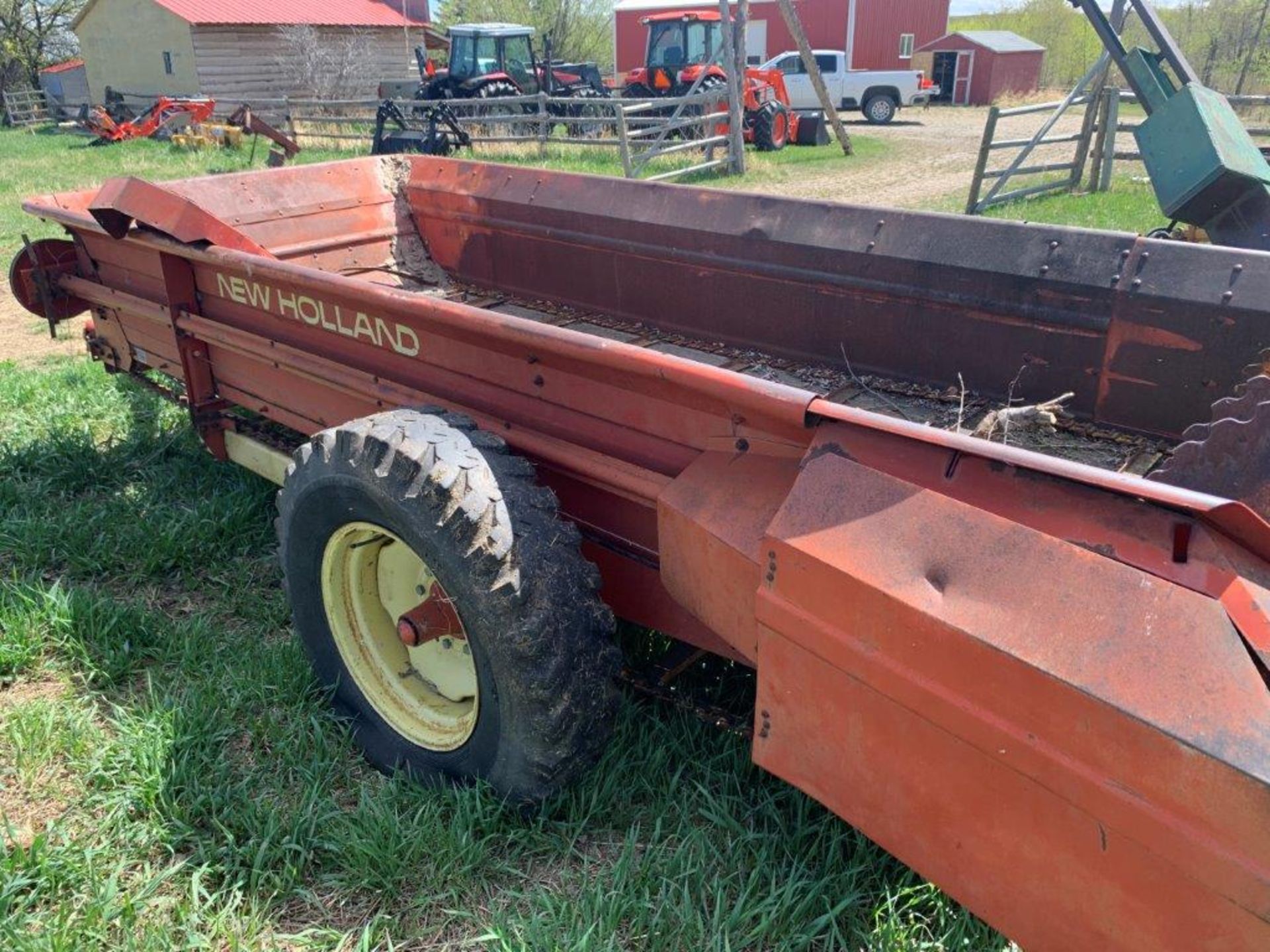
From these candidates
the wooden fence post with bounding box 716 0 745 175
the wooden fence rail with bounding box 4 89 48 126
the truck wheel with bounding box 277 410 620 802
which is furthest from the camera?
the wooden fence rail with bounding box 4 89 48 126

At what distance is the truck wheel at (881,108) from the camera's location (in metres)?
24.7

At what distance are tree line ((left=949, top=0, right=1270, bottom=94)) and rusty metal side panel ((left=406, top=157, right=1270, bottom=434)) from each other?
681 inches

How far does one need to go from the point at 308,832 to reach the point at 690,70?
19470 millimetres

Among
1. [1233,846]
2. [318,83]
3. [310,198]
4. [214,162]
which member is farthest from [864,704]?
[318,83]

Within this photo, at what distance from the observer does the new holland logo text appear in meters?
2.82

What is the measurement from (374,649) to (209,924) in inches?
30.6

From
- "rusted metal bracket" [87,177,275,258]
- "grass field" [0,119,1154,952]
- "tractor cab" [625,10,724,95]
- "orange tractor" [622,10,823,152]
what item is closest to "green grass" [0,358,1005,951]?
"grass field" [0,119,1154,952]

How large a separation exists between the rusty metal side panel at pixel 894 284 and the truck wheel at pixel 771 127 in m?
12.7

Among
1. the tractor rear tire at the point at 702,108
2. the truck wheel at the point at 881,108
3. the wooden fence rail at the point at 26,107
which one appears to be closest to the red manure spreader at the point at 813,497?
the tractor rear tire at the point at 702,108

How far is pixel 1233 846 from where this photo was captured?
1330 millimetres

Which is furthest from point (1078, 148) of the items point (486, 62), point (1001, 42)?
point (1001, 42)

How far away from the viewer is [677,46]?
20.4 metres

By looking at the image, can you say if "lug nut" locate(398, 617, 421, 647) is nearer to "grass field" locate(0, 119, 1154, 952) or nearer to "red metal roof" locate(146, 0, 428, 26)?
"grass field" locate(0, 119, 1154, 952)

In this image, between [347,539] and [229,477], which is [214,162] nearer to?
[229,477]
